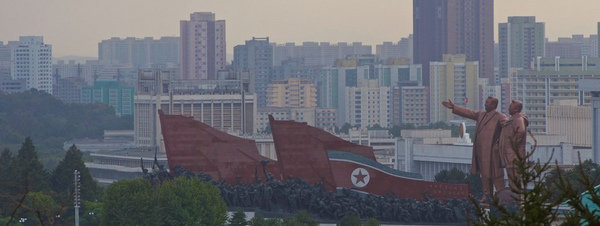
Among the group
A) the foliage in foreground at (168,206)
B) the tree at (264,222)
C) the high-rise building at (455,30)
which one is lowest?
the tree at (264,222)

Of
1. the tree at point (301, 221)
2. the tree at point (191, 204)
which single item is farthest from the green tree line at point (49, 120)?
the tree at point (301, 221)

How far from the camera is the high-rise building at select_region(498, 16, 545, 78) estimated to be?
13775 cm

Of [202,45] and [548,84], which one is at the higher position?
[202,45]

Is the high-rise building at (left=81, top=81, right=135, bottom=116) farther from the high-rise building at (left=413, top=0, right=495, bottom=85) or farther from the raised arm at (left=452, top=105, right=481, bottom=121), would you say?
the raised arm at (left=452, top=105, right=481, bottom=121)

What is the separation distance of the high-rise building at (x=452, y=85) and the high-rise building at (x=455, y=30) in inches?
1010

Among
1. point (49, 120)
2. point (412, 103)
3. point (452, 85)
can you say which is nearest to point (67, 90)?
point (49, 120)

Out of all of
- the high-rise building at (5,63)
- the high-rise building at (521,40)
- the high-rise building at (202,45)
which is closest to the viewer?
the high-rise building at (202,45)

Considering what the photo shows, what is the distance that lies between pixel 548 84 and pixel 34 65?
79.2 meters

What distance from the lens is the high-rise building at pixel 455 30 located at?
491 feet

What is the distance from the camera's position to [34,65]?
162 metres

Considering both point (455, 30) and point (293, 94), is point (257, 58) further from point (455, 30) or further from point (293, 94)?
point (293, 94)

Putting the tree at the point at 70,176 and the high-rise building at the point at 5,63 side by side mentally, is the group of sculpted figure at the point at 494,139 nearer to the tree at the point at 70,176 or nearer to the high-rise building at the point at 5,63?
the tree at the point at 70,176

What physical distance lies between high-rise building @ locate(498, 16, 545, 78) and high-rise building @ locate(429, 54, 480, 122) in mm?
14782

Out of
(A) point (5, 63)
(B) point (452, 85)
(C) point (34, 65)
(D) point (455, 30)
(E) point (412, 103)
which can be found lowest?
(E) point (412, 103)
